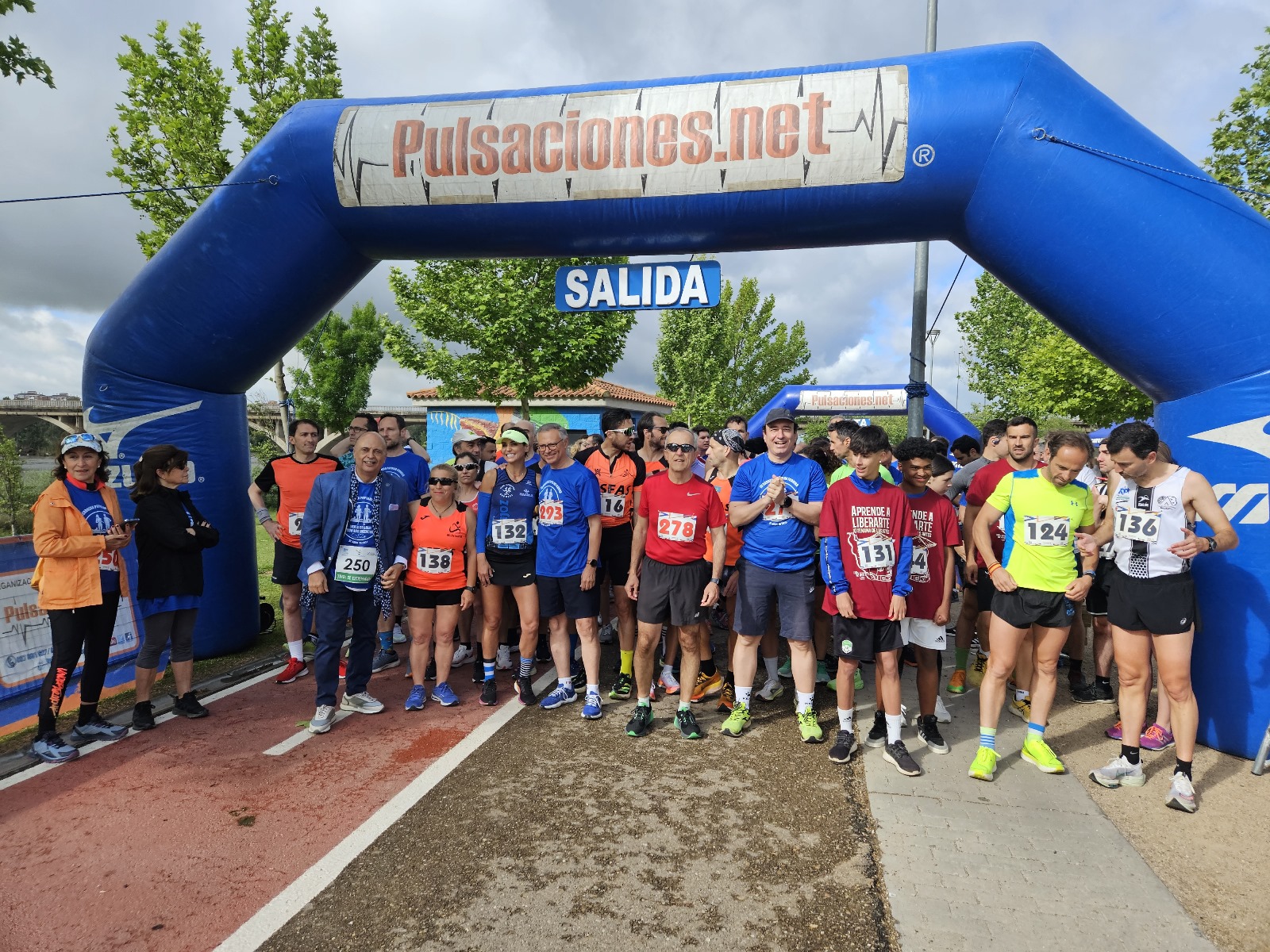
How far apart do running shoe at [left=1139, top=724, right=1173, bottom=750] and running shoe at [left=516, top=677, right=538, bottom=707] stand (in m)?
4.05

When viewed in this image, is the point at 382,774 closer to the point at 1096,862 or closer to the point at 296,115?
the point at 1096,862

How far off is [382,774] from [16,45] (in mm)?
5229

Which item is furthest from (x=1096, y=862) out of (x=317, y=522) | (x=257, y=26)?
(x=257, y=26)

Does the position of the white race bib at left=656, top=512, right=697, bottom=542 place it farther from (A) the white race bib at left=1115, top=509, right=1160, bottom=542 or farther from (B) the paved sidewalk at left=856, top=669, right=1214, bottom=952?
(A) the white race bib at left=1115, top=509, right=1160, bottom=542

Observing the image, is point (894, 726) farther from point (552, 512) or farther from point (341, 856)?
point (341, 856)

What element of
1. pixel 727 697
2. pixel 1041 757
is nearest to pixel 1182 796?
pixel 1041 757

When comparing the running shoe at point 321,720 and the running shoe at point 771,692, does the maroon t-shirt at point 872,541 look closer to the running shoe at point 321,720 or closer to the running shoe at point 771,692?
the running shoe at point 771,692

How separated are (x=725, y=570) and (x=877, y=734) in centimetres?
173

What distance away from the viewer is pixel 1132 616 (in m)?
3.95

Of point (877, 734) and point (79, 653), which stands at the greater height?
point (79, 653)

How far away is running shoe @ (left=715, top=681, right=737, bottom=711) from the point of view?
513 cm

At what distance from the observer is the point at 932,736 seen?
443 centimetres

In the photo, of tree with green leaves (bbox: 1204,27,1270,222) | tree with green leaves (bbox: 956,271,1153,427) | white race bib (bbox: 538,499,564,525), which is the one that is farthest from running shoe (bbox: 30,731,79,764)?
tree with green leaves (bbox: 1204,27,1270,222)

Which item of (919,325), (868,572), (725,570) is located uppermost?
(919,325)
